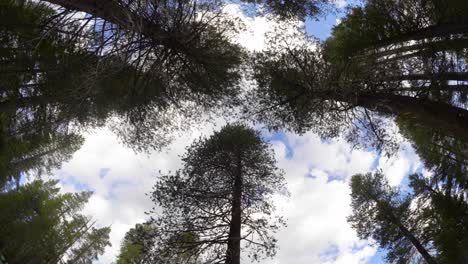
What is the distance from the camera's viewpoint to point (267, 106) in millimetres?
8641

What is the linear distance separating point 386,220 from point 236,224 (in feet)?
25.1

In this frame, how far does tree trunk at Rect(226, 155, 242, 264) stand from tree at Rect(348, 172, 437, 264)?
6556mm

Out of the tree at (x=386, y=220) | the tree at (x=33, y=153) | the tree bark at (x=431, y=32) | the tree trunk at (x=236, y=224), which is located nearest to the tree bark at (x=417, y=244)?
the tree at (x=386, y=220)

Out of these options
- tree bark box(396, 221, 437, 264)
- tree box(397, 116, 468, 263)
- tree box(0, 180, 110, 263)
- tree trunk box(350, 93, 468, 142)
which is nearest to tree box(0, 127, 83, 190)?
tree box(0, 180, 110, 263)

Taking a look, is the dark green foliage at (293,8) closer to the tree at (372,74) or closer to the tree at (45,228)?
the tree at (372,74)

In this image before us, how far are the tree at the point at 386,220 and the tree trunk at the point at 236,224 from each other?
6.56 m

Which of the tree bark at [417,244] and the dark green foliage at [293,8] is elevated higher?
the dark green foliage at [293,8]

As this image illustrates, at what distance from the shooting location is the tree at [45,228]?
1266cm

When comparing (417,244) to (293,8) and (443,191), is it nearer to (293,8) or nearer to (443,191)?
(443,191)

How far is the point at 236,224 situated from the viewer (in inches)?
327

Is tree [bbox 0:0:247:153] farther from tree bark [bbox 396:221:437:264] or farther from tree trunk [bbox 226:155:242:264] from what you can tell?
tree bark [bbox 396:221:437:264]

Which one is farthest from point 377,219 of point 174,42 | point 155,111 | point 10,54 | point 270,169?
point 10,54

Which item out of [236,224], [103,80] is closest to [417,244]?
[236,224]

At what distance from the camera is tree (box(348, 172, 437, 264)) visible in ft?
38.4
